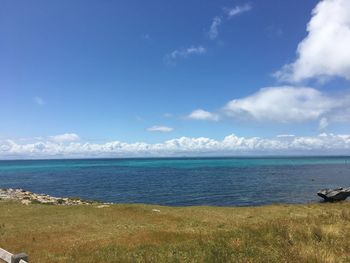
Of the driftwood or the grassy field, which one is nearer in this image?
the grassy field

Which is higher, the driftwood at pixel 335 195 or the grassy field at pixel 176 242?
the grassy field at pixel 176 242

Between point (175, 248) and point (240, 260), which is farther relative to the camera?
point (175, 248)

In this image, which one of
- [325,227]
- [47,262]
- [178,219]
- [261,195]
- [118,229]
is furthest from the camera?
[261,195]

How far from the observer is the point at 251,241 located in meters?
16.7

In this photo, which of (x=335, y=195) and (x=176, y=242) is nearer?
(x=176, y=242)

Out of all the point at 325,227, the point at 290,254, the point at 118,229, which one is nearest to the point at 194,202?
the point at 118,229

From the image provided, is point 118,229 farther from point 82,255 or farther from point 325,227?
point 325,227

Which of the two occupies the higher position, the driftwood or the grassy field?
the grassy field

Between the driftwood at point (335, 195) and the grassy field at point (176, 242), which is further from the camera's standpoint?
the driftwood at point (335, 195)

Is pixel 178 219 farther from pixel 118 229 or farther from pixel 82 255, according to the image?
pixel 82 255

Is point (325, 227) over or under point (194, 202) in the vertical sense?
over

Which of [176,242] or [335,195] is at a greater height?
[176,242]

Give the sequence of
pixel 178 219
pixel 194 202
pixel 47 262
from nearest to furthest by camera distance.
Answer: pixel 47 262
pixel 178 219
pixel 194 202

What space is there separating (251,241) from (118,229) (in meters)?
16.0
